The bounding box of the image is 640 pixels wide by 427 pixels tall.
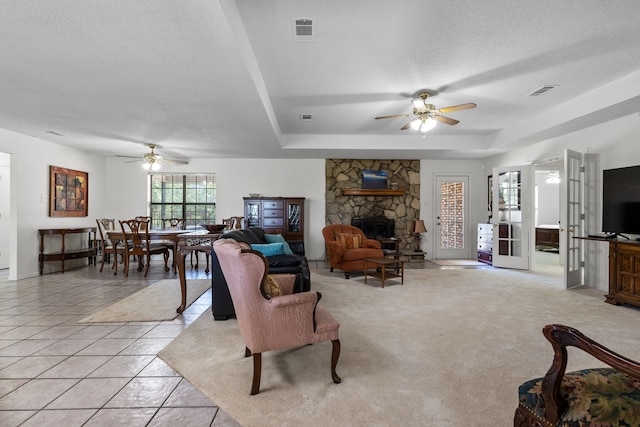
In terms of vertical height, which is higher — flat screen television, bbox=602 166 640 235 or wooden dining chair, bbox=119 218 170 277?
flat screen television, bbox=602 166 640 235

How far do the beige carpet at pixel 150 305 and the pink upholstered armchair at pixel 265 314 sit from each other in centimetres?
180

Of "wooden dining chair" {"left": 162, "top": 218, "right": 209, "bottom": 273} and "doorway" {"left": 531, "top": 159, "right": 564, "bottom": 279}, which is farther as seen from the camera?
"doorway" {"left": 531, "top": 159, "right": 564, "bottom": 279}

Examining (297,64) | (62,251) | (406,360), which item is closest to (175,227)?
(62,251)

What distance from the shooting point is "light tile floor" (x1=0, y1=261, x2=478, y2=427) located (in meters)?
1.71

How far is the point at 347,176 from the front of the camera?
7438mm

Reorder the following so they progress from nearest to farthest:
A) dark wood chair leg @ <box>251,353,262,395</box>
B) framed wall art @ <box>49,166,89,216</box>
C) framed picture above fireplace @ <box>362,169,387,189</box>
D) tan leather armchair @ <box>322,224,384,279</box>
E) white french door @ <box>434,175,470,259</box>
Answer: dark wood chair leg @ <box>251,353,262,395</box> < tan leather armchair @ <box>322,224,384,279</box> < framed wall art @ <box>49,166,89,216</box> < framed picture above fireplace @ <box>362,169,387,189</box> < white french door @ <box>434,175,470,259</box>

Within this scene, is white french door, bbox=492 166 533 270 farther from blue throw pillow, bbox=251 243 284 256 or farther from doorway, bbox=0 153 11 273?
doorway, bbox=0 153 11 273

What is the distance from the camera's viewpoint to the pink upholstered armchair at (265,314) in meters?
1.89

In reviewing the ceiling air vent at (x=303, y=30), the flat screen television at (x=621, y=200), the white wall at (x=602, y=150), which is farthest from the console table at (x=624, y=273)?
the ceiling air vent at (x=303, y=30)

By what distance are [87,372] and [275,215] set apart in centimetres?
498

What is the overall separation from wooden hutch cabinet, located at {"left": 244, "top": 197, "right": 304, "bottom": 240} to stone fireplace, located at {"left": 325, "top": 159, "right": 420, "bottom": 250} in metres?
0.84

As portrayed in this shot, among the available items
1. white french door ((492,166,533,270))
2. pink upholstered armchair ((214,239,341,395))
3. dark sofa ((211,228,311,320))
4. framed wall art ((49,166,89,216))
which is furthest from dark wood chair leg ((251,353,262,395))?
framed wall art ((49,166,89,216))

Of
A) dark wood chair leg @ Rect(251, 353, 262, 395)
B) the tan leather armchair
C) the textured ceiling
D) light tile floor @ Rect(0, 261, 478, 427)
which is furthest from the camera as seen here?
the tan leather armchair

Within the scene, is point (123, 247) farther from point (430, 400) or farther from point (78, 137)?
point (430, 400)
